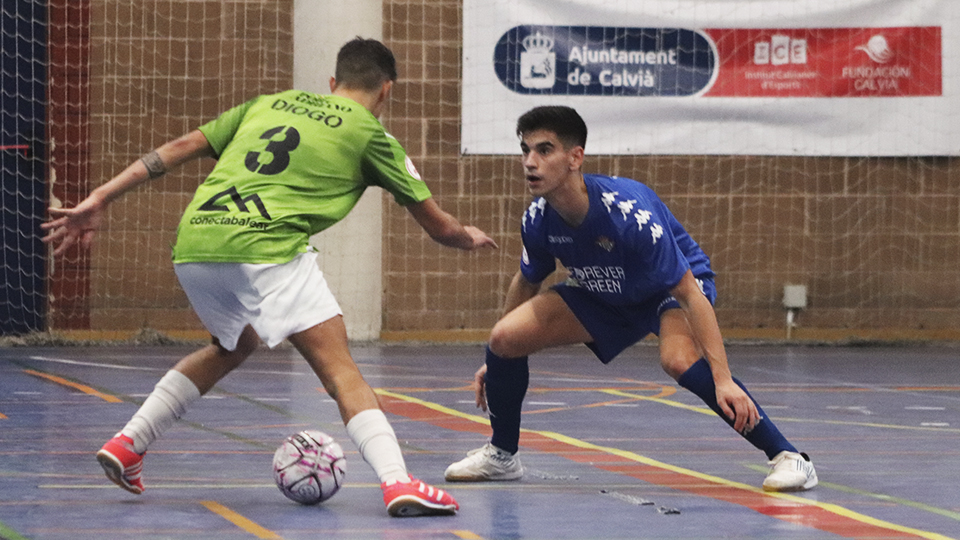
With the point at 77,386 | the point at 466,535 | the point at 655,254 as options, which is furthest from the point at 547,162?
the point at 77,386

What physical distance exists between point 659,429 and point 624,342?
1624 millimetres

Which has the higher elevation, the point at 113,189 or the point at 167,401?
the point at 113,189

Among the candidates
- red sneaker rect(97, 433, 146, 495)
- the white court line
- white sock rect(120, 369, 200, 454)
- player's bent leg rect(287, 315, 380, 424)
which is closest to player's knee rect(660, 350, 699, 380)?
player's bent leg rect(287, 315, 380, 424)

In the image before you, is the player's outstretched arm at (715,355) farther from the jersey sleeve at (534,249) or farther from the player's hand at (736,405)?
the jersey sleeve at (534,249)

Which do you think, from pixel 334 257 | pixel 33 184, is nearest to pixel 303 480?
pixel 334 257

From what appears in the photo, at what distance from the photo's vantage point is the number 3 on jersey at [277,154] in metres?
4.29

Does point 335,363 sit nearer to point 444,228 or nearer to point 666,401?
point 444,228

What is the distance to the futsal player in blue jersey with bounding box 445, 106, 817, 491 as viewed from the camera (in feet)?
15.3

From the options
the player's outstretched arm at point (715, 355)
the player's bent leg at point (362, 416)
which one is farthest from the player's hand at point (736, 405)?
the player's bent leg at point (362, 416)

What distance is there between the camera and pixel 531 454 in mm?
5746

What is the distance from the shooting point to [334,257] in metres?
11.9

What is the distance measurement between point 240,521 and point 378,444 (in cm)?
47

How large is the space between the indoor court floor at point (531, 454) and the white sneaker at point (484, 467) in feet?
0.29

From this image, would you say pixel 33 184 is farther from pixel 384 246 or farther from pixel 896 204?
pixel 896 204
